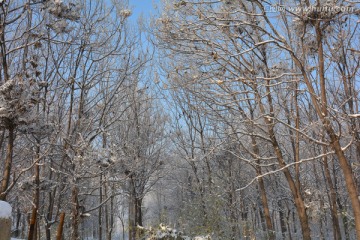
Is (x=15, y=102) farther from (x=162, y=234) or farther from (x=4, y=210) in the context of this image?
(x=162, y=234)

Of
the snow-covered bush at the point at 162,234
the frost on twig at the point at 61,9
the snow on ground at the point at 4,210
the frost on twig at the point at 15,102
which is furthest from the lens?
the snow-covered bush at the point at 162,234

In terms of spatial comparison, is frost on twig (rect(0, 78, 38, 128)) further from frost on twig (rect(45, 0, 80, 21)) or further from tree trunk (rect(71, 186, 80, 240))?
tree trunk (rect(71, 186, 80, 240))

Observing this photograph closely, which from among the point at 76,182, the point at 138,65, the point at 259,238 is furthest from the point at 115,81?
the point at 259,238

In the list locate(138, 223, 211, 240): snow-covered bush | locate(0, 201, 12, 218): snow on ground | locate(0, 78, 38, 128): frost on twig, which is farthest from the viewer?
locate(138, 223, 211, 240): snow-covered bush

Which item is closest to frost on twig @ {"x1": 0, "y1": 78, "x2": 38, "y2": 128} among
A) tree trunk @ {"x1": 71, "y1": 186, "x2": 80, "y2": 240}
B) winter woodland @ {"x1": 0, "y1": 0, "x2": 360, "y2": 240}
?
winter woodland @ {"x1": 0, "y1": 0, "x2": 360, "y2": 240}

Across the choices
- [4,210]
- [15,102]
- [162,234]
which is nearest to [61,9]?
[15,102]

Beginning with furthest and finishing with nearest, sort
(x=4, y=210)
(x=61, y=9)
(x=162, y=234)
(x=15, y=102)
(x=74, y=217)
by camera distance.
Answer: (x=74, y=217), (x=162, y=234), (x=61, y=9), (x=15, y=102), (x=4, y=210)

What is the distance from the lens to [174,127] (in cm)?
1468

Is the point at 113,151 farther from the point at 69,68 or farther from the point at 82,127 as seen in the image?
the point at 69,68

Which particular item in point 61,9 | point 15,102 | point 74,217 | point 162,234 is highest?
point 61,9

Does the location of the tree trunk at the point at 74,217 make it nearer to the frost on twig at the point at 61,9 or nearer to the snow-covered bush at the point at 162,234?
the snow-covered bush at the point at 162,234

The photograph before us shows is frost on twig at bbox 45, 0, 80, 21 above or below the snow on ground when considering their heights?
above

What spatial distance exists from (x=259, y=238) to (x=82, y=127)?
1030 centimetres

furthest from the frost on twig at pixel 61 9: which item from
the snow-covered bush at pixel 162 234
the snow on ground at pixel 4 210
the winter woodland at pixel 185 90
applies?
the snow-covered bush at pixel 162 234
